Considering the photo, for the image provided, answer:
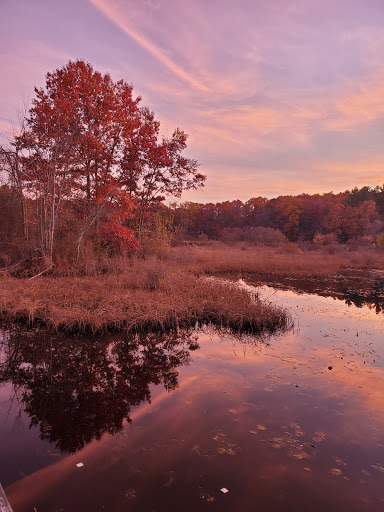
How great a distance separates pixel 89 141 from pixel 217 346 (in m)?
12.3

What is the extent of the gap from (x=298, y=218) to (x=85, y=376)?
201 ft

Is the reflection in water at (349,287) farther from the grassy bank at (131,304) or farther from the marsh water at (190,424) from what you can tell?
the marsh water at (190,424)

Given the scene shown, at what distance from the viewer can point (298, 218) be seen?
6316 cm

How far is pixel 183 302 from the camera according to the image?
37.1ft

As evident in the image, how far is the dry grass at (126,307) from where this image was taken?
9.86 metres

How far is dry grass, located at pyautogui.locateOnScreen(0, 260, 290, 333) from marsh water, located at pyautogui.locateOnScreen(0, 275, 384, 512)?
0.74m

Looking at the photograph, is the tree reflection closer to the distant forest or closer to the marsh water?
the marsh water

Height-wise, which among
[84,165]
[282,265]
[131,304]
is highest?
[84,165]

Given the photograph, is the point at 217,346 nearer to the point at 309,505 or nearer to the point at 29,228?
the point at 309,505

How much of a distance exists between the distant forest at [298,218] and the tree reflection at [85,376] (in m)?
34.0

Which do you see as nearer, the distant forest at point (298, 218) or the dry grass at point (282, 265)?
the dry grass at point (282, 265)

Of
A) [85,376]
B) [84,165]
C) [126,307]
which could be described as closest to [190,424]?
[85,376]

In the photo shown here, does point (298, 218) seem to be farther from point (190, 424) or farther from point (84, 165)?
point (190, 424)

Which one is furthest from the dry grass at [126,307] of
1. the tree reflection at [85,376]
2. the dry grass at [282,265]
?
the dry grass at [282,265]
